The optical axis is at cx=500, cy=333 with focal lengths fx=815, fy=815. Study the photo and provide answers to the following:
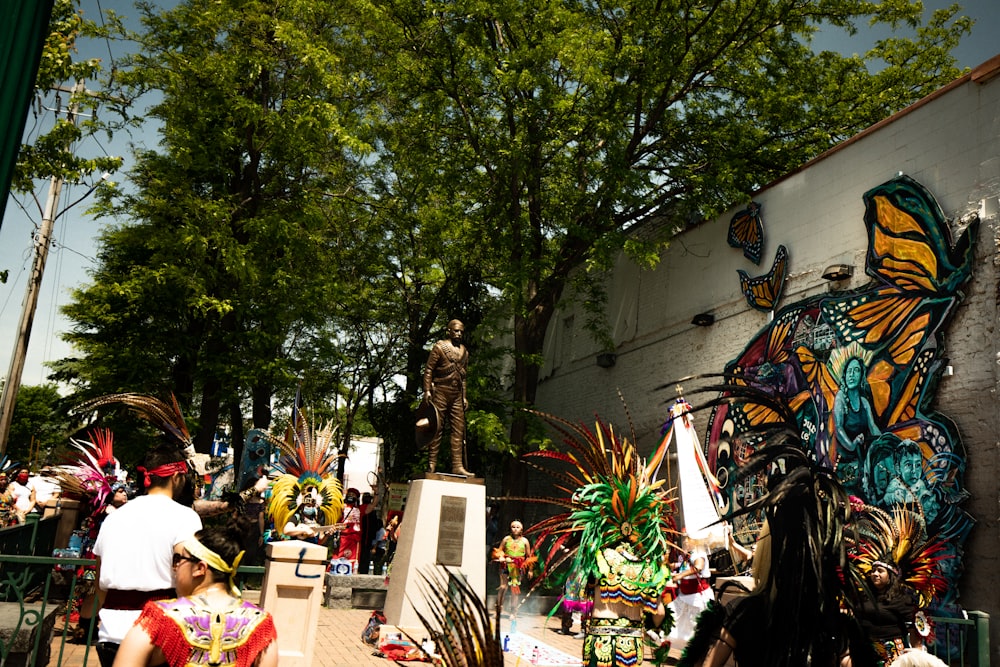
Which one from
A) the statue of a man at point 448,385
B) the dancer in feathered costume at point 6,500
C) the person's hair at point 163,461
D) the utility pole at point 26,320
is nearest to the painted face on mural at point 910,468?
the statue of a man at point 448,385

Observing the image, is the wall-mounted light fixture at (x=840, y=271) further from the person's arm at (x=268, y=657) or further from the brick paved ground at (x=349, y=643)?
the person's arm at (x=268, y=657)

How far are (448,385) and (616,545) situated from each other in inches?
242

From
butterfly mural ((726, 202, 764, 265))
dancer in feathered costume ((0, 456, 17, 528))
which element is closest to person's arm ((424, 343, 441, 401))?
butterfly mural ((726, 202, 764, 265))

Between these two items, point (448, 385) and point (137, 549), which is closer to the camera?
point (137, 549)

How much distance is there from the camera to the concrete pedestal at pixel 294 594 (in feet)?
26.3

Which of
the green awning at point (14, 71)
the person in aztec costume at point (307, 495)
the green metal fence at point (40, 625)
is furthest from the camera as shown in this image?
the person in aztec costume at point (307, 495)

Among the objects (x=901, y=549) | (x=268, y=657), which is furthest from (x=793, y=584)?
(x=901, y=549)

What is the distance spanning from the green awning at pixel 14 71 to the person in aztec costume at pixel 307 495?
614cm

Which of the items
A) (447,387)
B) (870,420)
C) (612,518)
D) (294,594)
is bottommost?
(294,594)

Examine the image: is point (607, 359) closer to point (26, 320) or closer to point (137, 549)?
point (26, 320)

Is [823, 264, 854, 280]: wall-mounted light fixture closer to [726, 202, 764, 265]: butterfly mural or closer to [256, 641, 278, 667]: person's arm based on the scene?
[726, 202, 764, 265]: butterfly mural

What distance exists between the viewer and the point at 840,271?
1249cm

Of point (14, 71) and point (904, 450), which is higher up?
point (14, 71)

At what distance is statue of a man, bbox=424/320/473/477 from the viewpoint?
1227 cm
